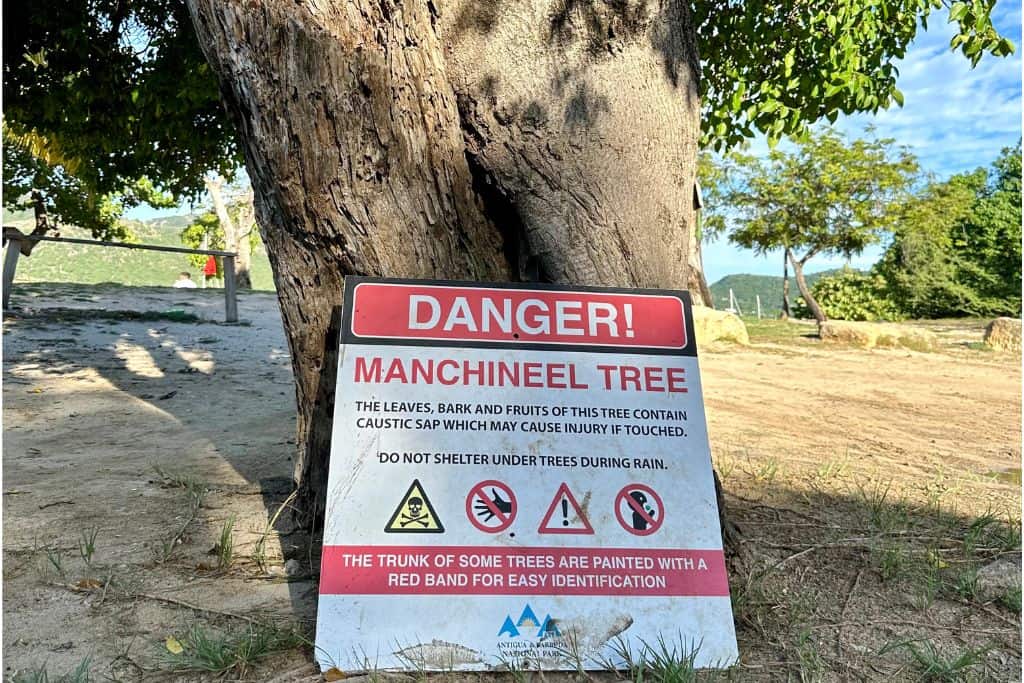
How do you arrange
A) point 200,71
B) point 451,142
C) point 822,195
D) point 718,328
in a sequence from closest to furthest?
point 451,142, point 200,71, point 718,328, point 822,195

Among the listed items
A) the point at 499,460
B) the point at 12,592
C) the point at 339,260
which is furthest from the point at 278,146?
the point at 12,592

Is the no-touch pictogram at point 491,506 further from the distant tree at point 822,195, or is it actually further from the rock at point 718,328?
the distant tree at point 822,195

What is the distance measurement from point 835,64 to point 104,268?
98342 mm

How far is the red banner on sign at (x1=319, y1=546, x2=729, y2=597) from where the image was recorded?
187 centimetres

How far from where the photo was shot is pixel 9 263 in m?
10.7

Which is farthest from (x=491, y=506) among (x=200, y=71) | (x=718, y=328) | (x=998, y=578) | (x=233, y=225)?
(x=233, y=225)

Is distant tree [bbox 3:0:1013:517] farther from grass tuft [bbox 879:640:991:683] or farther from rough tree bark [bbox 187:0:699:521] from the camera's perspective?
grass tuft [bbox 879:640:991:683]

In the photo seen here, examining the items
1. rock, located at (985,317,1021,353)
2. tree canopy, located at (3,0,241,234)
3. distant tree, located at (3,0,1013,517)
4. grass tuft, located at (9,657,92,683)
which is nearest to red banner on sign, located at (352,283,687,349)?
distant tree, located at (3,0,1013,517)

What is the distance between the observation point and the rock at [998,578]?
233cm

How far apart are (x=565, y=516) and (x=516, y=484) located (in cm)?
15

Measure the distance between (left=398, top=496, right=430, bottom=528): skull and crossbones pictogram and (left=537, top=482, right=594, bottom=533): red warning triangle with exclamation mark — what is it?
0.29 metres

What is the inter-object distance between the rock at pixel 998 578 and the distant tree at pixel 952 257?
22327mm

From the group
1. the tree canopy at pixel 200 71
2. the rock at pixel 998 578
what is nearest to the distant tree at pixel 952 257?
the tree canopy at pixel 200 71

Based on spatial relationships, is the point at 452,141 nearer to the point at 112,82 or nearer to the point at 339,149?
the point at 339,149
